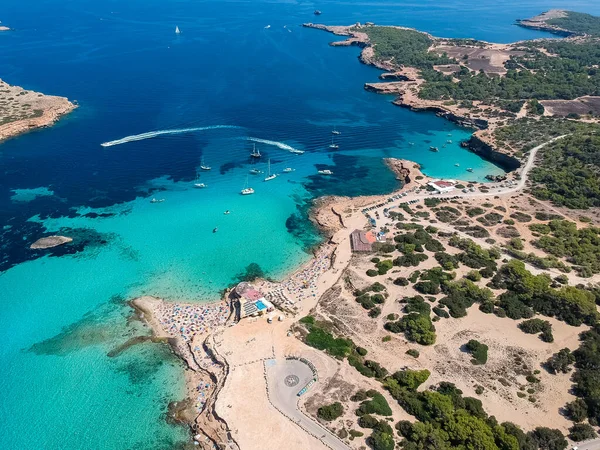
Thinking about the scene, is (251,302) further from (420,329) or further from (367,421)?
(420,329)

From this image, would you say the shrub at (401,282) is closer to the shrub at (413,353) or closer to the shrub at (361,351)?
the shrub at (413,353)

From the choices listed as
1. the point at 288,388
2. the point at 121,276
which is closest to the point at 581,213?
the point at 288,388

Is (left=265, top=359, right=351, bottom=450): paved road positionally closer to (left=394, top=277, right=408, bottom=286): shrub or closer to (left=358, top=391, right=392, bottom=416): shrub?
(left=358, top=391, right=392, bottom=416): shrub

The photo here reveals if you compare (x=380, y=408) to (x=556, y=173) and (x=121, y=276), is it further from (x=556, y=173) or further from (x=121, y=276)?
(x=556, y=173)

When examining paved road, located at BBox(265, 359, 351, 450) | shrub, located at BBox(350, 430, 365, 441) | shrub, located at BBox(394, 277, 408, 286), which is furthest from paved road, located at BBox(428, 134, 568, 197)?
shrub, located at BBox(350, 430, 365, 441)

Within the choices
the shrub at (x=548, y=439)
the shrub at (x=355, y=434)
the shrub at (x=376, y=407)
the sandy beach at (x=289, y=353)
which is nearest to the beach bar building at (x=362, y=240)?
the sandy beach at (x=289, y=353)

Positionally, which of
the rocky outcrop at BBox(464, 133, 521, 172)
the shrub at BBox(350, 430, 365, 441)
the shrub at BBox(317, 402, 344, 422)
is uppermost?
the shrub at BBox(317, 402, 344, 422)
